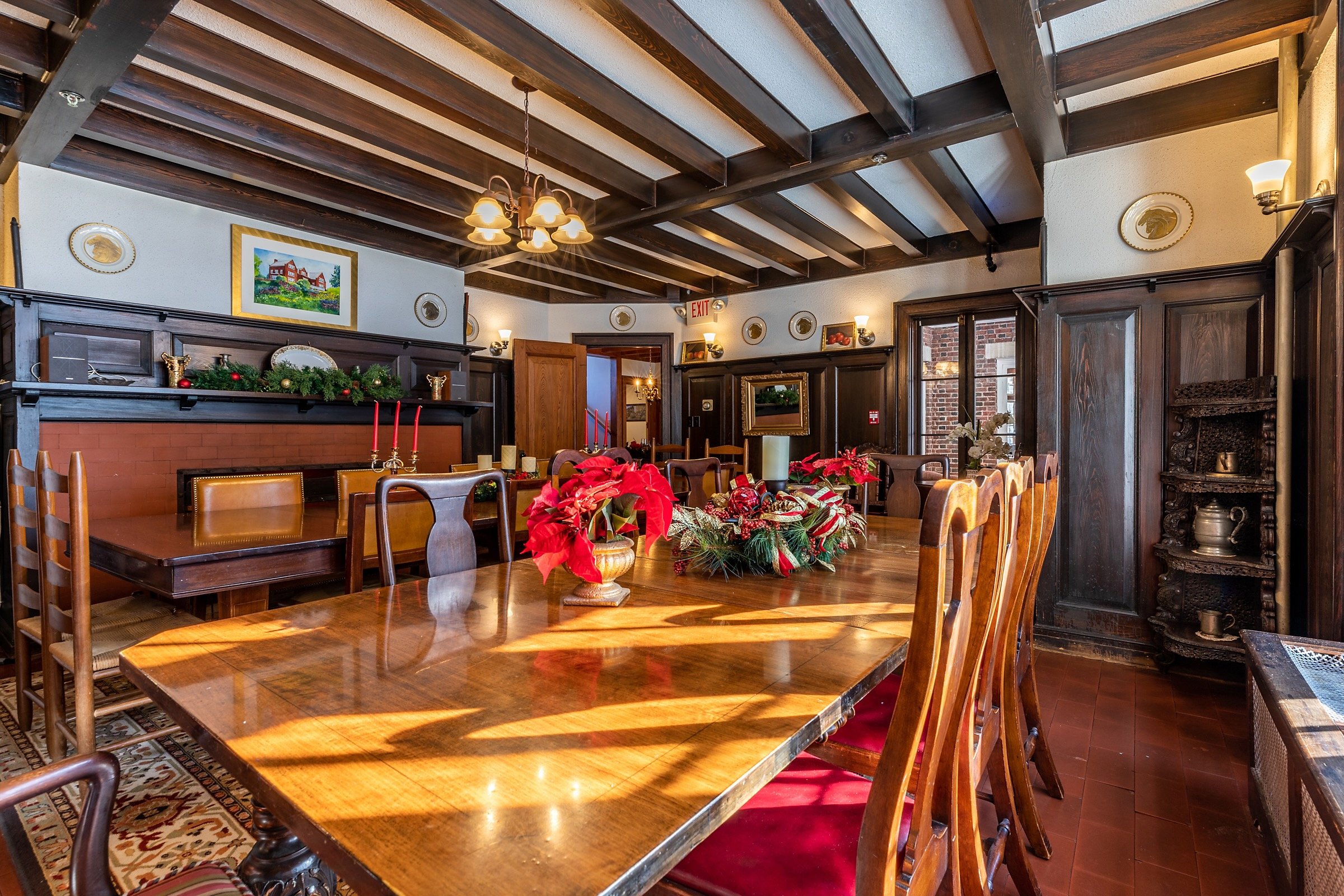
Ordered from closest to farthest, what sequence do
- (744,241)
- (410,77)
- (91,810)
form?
(91,810) → (410,77) → (744,241)

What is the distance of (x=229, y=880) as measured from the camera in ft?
3.18

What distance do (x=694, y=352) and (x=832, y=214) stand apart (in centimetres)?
257

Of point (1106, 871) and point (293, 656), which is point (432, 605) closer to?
point (293, 656)

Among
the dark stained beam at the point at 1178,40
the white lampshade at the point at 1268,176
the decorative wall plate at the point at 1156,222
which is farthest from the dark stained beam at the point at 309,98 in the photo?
the white lampshade at the point at 1268,176

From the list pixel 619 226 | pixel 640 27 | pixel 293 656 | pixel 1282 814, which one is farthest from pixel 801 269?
pixel 293 656

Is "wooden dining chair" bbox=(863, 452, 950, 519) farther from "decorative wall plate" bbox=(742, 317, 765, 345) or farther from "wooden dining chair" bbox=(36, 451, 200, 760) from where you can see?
"decorative wall plate" bbox=(742, 317, 765, 345)

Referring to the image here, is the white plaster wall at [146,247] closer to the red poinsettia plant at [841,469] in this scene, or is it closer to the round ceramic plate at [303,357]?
the round ceramic plate at [303,357]

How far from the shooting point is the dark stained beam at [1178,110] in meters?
3.09

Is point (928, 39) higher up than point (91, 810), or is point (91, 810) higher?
point (928, 39)

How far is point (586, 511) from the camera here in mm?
1366

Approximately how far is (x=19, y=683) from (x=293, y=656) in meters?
2.33

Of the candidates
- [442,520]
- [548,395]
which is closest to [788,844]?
[442,520]

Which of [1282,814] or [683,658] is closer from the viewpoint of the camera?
[683,658]

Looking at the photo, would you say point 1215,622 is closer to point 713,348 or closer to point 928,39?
point 928,39
